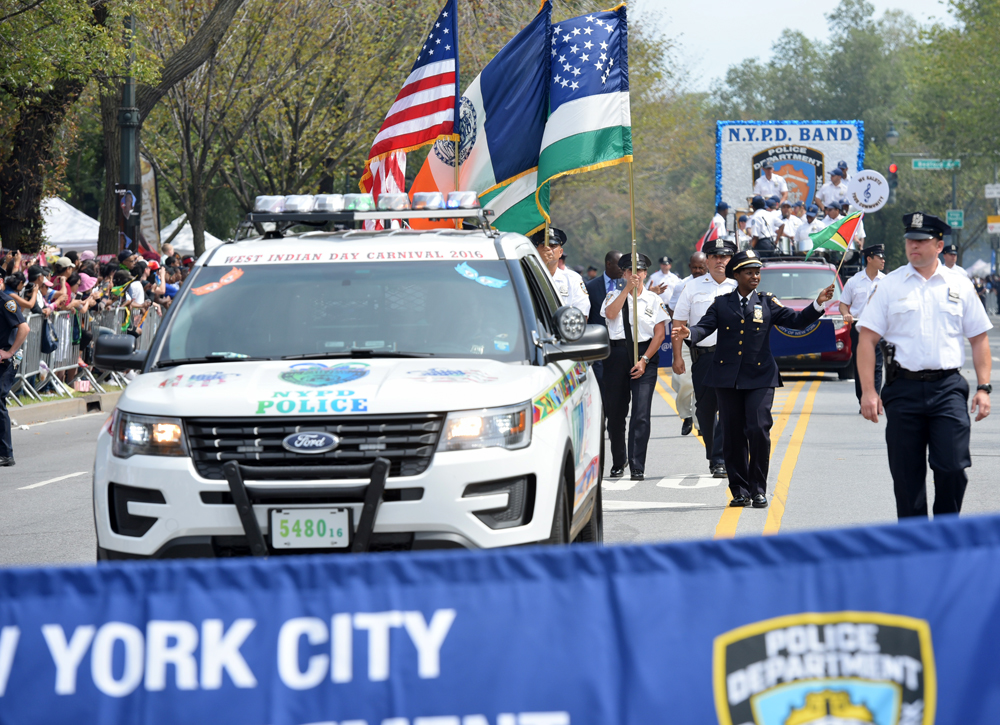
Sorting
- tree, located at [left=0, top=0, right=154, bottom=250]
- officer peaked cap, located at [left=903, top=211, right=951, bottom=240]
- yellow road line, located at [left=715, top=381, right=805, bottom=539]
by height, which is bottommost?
yellow road line, located at [left=715, top=381, right=805, bottom=539]

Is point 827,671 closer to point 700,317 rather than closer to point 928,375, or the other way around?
point 928,375

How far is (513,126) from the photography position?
12219 millimetres

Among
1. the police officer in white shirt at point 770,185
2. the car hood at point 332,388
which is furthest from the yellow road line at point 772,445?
the police officer in white shirt at point 770,185

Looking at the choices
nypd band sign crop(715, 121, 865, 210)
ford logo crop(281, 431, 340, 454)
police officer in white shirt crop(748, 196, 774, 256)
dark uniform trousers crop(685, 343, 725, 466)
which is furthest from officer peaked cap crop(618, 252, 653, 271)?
nypd band sign crop(715, 121, 865, 210)

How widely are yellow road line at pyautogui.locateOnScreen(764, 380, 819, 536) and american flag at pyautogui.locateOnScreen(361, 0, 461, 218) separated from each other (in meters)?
4.31

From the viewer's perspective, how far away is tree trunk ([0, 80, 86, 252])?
23.8m

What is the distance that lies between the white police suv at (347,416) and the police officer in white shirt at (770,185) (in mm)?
22322

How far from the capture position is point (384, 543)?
5348 mm

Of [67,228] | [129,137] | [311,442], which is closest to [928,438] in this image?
[311,442]

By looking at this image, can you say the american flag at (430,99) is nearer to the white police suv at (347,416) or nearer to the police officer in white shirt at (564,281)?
the police officer in white shirt at (564,281)

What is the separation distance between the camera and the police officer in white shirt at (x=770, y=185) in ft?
92.1

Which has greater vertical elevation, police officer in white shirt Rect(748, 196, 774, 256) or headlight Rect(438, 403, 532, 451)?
police officer in white shirt Rect(748, 196, 774, 256)

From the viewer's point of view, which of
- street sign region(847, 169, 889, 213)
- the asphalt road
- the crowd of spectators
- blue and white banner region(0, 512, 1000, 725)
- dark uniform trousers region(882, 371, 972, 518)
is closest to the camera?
blue and white banner region(0, 512, 1000, 725)

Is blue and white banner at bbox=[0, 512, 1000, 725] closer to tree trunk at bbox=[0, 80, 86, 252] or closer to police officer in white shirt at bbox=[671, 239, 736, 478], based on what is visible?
police officer in white shirt at bbox=[671, 239, 736, 478]
